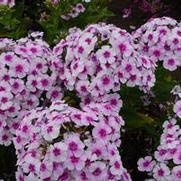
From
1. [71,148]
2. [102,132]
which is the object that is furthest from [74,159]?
[102,132]

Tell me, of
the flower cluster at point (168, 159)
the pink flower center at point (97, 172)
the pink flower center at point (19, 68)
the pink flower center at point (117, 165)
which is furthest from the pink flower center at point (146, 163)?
the pink flower center at point (19, 68)

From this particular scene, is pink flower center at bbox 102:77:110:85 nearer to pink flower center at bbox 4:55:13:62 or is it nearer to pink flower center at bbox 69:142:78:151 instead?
pink flower center at bbox 4:55:13:62

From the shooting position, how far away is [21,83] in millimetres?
4117

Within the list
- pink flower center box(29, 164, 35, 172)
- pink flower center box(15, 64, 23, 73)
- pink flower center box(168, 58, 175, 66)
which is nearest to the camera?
pink flower center box(29, 164, 35, 172)

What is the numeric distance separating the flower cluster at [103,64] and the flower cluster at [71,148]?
46cm

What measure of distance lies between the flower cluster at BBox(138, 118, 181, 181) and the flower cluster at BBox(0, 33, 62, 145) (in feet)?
2.52

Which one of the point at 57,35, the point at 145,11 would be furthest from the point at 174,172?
the point at 145,11

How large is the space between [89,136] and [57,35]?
2.04 metres

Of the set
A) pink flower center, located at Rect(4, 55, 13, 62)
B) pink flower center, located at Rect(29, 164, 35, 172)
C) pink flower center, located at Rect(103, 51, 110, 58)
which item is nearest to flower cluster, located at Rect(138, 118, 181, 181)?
pink flower center, located at Rect(103, 51, 110, 58)

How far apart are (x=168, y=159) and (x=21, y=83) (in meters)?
1.08

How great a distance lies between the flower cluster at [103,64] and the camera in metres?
4.06

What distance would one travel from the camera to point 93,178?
3424 millimetres

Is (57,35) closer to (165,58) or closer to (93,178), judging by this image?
(165,58)

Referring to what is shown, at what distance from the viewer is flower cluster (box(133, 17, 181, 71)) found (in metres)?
4.35
